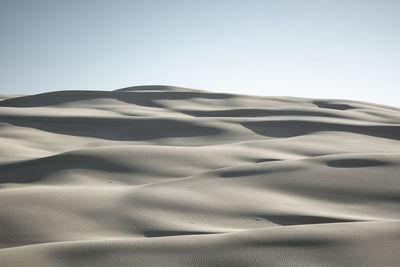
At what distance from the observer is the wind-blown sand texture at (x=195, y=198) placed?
2.18 meters

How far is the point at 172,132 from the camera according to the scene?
8406 mm

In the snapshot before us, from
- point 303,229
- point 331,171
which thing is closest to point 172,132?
point 331,171

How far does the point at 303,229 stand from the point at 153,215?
1.05 meters

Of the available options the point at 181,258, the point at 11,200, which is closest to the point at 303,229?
the point at 181,258

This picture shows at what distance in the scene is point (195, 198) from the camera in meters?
3.58

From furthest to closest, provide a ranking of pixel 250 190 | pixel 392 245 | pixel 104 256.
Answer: pixel 250 190, pixel 392 245, pixel 104 256

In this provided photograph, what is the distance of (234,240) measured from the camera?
2.31 m

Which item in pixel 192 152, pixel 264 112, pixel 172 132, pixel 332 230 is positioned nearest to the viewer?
pixel 332 230

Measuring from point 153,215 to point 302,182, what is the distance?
158 centimetres

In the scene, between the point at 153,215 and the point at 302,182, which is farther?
the point at 302,182

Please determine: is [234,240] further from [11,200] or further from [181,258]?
[11,200]

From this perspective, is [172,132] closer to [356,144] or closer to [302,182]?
[356,144]

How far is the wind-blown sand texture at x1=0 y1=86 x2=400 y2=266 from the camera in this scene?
218cm

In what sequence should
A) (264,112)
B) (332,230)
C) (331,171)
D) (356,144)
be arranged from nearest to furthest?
(332,230) → (331,171) → (356,144) → (264,112)
